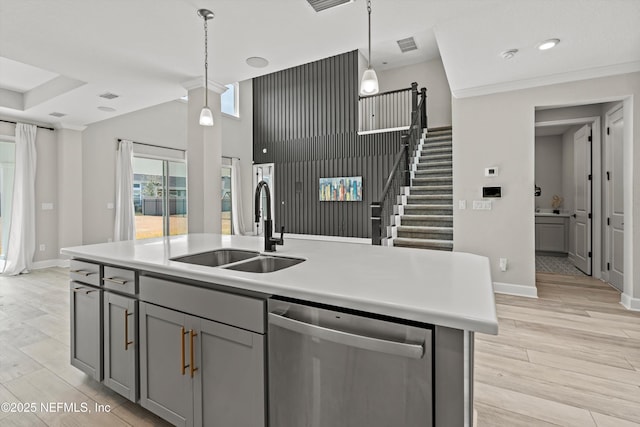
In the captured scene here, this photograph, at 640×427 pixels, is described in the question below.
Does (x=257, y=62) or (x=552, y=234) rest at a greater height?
(x=257, y=62)

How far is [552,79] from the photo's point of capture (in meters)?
3.72

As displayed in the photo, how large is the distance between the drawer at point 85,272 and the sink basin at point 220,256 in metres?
0.58

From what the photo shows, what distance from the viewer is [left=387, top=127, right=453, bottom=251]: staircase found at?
4520 millimetres

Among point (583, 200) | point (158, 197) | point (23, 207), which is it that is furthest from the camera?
point (158, 197)

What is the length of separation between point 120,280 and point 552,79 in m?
4.78

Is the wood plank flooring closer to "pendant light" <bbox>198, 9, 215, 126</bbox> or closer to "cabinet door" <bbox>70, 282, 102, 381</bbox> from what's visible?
"cabinet door" <bbox>70, 282, 102, 381</bbox>

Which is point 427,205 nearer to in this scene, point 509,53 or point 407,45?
point 509,53

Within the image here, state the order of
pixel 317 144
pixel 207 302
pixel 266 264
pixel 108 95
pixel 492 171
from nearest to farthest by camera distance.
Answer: pixel 207 302 → pixel 266 264 → pixel 492 171 → pixel 108 95 → pixel 317 144

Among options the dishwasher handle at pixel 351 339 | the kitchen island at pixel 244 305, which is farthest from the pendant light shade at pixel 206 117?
the dishwasher handle at pixel 351 339

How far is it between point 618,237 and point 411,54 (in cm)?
655

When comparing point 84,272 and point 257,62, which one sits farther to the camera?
point 257,62

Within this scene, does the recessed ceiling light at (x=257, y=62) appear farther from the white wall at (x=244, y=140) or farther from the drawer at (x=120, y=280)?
the white wall at (x=244, y=140)

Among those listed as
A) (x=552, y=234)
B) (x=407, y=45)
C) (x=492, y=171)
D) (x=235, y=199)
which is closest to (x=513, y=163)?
Answer: (x=492, y=171)

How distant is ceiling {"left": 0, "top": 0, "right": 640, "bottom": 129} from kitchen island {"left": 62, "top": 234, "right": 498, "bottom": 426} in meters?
1.92
